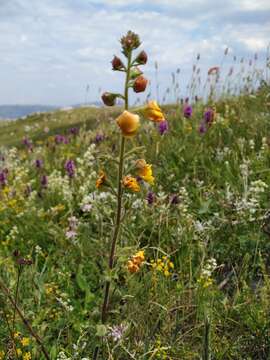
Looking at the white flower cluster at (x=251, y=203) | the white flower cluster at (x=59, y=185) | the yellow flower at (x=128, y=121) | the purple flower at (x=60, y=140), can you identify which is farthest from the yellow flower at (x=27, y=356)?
the purple flower at (x=60, y=140)

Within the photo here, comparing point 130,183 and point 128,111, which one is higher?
point 128,111

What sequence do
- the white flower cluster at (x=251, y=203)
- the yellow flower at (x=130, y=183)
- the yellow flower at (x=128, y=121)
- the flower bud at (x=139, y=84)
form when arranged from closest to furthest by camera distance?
the yellow flower at (x=128, y=121), the flower bud at (x=139, y=84), the yellow flower at (x=130, y=183), the white flower cluster at (x=251, y=203)

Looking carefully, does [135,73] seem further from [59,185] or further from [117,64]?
[59,185]

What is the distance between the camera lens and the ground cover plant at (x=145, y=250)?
9.18ft

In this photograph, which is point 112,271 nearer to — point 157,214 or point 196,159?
point 157,214

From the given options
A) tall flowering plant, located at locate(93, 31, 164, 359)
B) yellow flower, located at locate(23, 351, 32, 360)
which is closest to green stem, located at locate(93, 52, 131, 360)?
tall flowering plant, located at locate(93, 31, 164, 359)

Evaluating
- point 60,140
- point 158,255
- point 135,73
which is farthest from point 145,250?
point 60,140

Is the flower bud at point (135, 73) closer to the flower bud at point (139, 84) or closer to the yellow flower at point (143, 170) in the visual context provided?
the flower bud at point (139, 84)

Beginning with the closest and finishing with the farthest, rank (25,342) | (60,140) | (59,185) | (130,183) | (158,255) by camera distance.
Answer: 1. (130,183)
2. (25,342)
3. (158,255)
4. (59,185)
5. (60,140)

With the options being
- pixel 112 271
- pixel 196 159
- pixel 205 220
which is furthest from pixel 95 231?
pixel 112 271

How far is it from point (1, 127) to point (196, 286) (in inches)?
1925

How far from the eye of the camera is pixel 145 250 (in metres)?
4.50

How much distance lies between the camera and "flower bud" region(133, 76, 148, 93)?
254 cm

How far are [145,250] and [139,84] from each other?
2.25 meters
